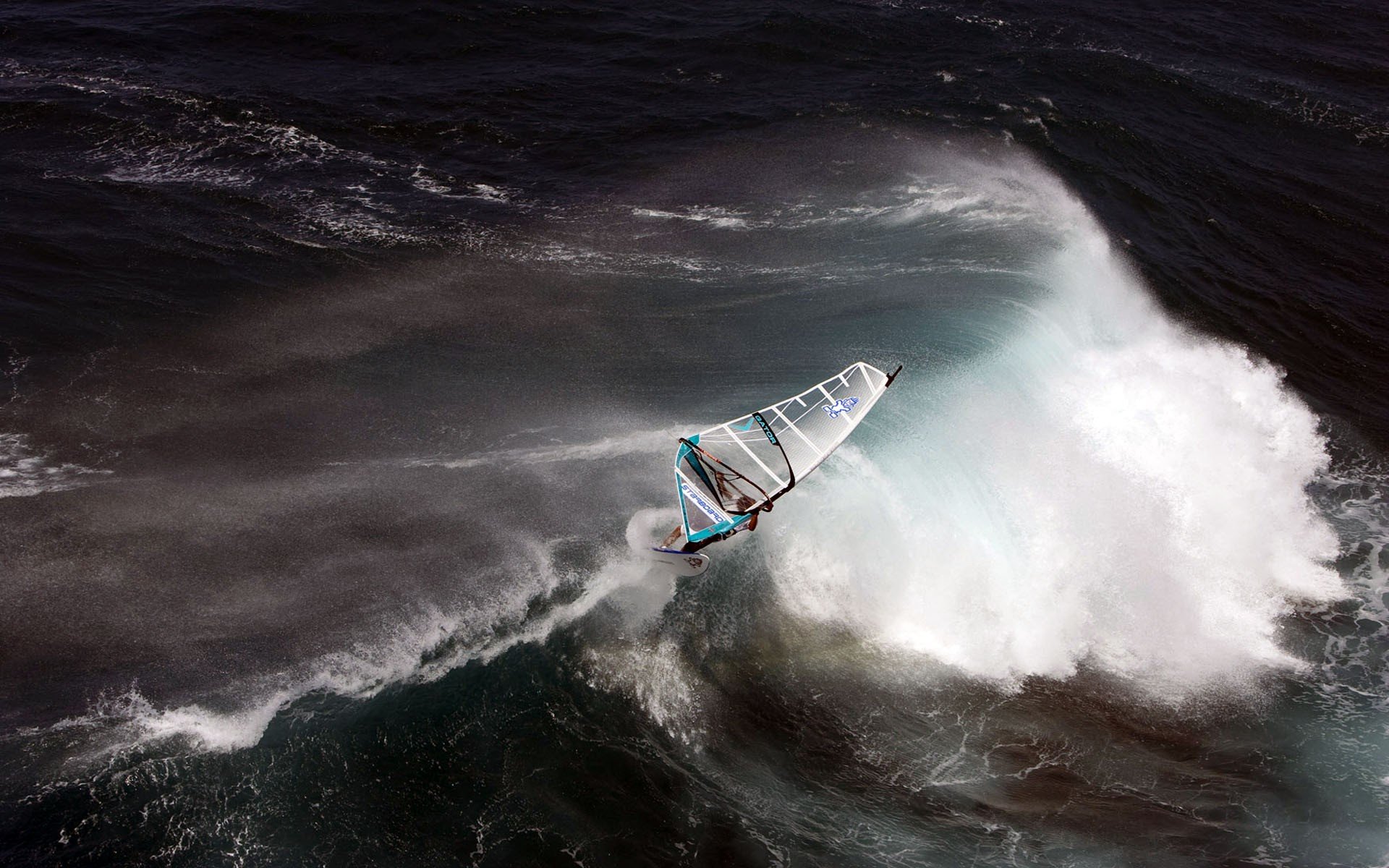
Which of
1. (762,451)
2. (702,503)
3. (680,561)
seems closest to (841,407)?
(762,451)

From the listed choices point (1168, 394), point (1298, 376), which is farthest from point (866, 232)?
point (1298, 376)

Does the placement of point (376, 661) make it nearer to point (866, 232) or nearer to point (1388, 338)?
point (866, 232)

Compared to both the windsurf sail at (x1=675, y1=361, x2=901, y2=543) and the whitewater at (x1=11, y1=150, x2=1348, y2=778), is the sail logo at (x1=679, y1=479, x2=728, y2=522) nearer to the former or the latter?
the windsurf sail at (x1=675, y1=361, x2=901, y2=543)

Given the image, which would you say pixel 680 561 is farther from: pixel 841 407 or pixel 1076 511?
pixel 1076 511

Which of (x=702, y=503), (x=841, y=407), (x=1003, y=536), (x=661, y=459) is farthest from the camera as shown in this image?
(x=661, y=459)

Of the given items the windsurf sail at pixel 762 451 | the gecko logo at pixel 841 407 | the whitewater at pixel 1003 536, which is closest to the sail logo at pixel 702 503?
the windsurf sail at pixel 762 451

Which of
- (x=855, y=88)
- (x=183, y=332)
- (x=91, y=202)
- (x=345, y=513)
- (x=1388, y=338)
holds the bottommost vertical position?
(x=345, y=513)

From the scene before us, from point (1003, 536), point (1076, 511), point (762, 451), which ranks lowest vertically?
point (1003, 536)

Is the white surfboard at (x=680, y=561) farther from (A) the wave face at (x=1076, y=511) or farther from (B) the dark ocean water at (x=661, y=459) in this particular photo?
(A) the wave face at (x=1076, y=511)
